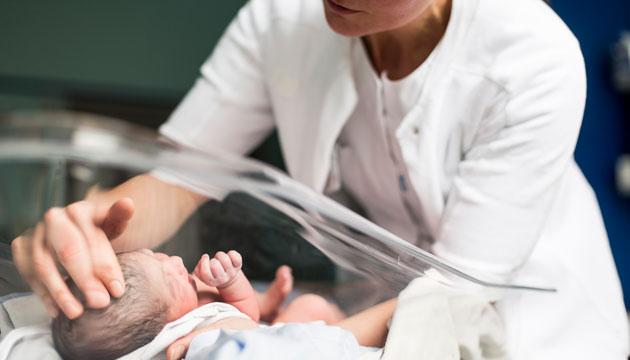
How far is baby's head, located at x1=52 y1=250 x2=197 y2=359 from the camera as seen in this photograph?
677mm

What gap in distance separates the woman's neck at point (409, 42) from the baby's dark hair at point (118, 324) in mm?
628

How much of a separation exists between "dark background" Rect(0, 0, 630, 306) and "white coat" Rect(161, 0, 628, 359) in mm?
1223

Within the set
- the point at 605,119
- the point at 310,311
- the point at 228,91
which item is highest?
the point at 228,91

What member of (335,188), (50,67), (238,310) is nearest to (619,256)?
(335,188)

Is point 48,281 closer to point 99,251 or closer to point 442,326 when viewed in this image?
point 99,251

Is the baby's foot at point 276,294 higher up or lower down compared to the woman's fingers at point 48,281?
lower down

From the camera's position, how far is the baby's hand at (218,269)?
75 centimetres

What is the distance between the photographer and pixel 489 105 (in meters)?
1.12

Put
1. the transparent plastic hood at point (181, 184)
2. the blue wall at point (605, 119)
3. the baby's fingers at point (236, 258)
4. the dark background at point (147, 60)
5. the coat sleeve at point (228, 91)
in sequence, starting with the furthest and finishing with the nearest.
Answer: the blue wall at point (605, 119), the dark background at point (147, 60), the coat sleeve at point (228, 91), the baby's fingers at point (236, 258), the transparent plastic hood at point (181, 184)

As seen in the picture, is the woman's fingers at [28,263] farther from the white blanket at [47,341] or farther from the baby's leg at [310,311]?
the baby's leg at [310,311]

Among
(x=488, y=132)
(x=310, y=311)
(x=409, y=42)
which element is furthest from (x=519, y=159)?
(x=310, y=311)

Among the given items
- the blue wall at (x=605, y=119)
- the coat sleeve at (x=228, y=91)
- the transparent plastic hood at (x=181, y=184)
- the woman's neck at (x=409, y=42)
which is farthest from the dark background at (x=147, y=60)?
the transparent plastic hood at (x=181, y=184)

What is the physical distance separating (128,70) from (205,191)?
1.80 meters

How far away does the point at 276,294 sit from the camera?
0.87 metres
